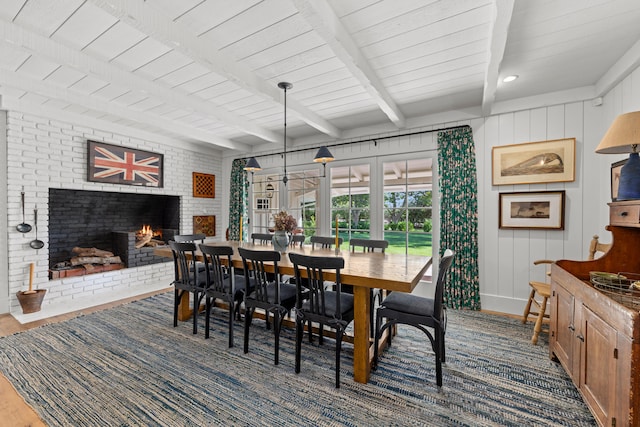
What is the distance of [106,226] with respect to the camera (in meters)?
4.51

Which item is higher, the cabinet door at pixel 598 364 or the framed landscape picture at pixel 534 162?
the framed landscape picture at pixel 534 162

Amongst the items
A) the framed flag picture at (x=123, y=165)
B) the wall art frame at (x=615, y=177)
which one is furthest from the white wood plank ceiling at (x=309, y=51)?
the wall art frame at (x=615, y=177)

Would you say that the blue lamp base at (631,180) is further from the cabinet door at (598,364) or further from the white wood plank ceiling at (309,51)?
the white wood plank ceiling at (309,51)

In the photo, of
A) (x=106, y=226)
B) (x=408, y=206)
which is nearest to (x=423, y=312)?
(x=408, y=206)

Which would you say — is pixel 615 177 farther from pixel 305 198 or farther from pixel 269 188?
pixel 269 188

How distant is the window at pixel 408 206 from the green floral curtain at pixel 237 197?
2787 mm

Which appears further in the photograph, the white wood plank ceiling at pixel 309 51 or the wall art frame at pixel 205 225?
the wall art frame at pixel 205 225

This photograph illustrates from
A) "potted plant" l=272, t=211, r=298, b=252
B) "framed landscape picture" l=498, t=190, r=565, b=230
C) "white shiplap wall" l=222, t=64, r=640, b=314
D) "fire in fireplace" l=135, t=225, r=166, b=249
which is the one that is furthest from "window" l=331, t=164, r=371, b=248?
"fire in fireplace" l=135, t=225, r=166, b=249

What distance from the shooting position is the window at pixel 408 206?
12.3 ft

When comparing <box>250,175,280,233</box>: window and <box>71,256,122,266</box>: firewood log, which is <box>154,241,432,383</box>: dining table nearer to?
<box>250,175,280,233</box>: window

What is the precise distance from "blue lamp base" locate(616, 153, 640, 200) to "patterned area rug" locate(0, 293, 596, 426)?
1.33 m

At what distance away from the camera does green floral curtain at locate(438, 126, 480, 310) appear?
11.1ft

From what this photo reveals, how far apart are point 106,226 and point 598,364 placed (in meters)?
5.88

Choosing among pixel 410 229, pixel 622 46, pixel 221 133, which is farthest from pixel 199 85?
pixel 622 46
